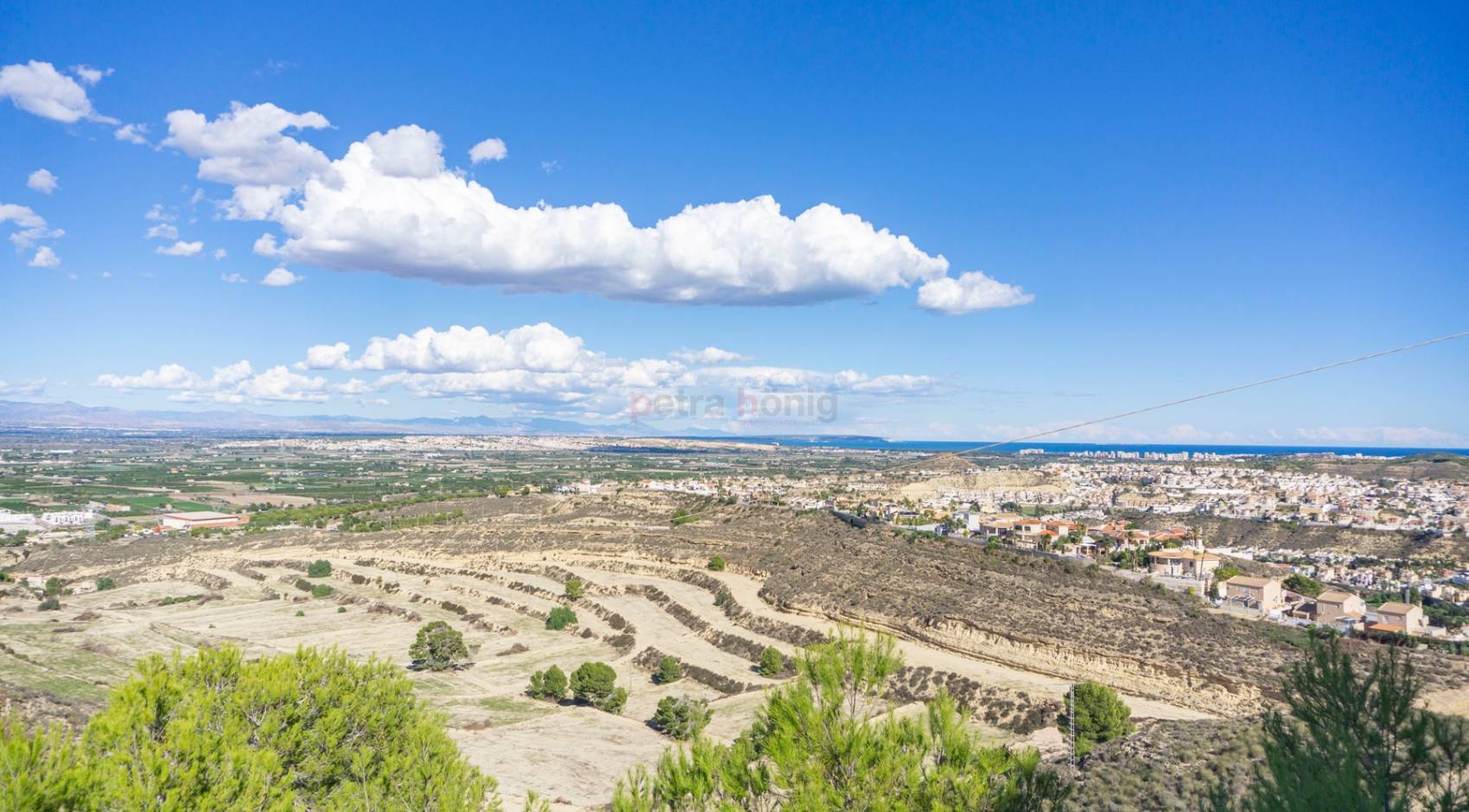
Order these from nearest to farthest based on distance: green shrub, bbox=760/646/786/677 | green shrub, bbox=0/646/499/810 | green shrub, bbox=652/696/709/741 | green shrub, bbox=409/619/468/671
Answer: green shrub, bbox=0/646/499/810, green shrub, bbox=652/696/709/741, green shrub, bbox=760/646/786/677, green shrub, bbox=409/619/468/671

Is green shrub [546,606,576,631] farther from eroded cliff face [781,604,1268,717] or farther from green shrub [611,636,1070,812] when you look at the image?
green shrub [611,636,1070,812]

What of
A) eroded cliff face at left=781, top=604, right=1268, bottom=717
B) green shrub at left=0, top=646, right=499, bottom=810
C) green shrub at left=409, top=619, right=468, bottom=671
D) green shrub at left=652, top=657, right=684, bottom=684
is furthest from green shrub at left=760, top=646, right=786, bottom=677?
green shrub at left=0, top=646, right=499, bottom=810

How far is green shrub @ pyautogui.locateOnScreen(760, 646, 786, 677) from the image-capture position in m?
34.7

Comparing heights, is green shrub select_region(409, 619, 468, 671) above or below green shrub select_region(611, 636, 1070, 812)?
below

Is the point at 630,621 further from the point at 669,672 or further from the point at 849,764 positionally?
the point at 849,764

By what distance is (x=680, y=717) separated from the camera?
28.7 metres

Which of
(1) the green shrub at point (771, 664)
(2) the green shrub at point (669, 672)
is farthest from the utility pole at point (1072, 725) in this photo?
(2) the green shrub at point (669, 672)

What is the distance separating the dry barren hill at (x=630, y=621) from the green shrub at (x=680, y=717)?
665mm

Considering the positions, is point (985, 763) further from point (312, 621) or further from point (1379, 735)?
point (312, 621)

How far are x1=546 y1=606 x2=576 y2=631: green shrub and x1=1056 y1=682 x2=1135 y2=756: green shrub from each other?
93.2 feet

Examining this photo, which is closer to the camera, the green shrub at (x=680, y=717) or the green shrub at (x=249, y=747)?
the green shrub at (x=249, y=747)

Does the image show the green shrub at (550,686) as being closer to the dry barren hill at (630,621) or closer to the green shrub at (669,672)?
the dry barren hill at (630,621)

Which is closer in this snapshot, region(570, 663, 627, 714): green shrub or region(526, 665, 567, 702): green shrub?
region(570, 663, 627, 714): green shrub

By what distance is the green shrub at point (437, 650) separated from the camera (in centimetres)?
3728
